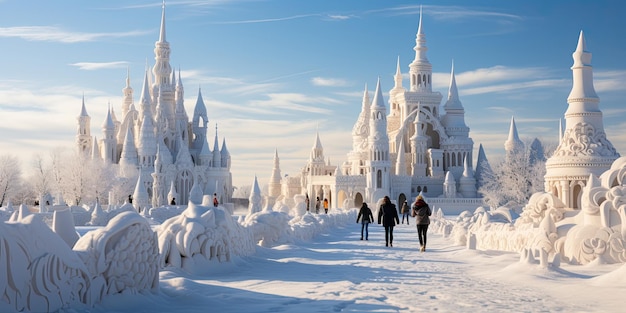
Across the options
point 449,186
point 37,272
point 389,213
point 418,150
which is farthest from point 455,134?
point 37,272

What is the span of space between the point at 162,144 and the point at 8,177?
575 inches

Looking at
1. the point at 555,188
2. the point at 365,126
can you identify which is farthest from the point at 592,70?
the point at 365,126

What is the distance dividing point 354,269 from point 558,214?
6.13m

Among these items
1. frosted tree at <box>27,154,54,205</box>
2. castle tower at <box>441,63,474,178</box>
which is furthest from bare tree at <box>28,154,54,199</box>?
castle tower at <box>441,63,474,178</box>

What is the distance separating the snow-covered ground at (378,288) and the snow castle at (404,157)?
162 feet

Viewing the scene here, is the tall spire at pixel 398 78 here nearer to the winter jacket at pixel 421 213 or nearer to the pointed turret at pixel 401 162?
the pointed turret at pixel 401 162

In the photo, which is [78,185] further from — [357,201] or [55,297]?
[55,297]

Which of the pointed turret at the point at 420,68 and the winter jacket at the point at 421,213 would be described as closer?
the winter jacket at the point at 421,213

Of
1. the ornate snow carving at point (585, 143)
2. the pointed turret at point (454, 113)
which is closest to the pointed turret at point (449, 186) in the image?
the pointed turret at point (454, 113)

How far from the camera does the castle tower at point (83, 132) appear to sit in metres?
72.1

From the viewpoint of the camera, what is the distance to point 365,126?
74375 millimetres

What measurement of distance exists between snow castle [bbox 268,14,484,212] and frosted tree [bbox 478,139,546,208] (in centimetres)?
385

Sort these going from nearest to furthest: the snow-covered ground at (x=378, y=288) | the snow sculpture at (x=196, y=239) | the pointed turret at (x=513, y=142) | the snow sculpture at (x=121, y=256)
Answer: the snow sculpture at (x=121, y=256)
the snow-covered ground at (x=378, y=288)
the snow sculpture at (x=196, y=239)
the pointed turret at (x=513, y=142)

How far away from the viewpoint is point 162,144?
68.7 metres
